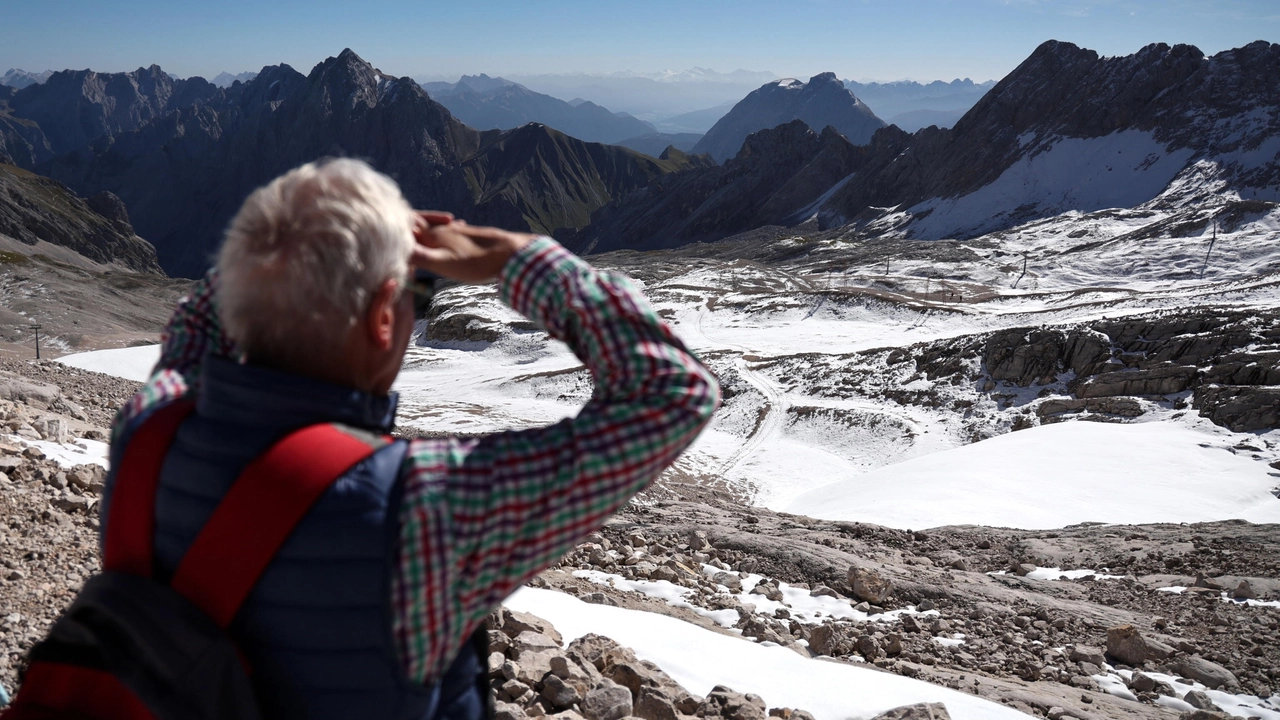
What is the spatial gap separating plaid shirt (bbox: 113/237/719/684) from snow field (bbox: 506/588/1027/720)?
4.31m

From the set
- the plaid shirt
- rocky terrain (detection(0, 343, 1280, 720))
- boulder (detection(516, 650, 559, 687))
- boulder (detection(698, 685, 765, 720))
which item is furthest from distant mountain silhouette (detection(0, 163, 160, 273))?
the plaid shirt

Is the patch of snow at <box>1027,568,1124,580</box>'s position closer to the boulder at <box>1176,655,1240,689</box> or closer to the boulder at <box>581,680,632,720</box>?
the boulder at <box>1176,655,1240,689</box>

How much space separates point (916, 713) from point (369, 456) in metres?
4.84

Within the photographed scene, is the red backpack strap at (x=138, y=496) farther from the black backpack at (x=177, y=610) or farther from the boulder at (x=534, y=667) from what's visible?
the boulder at (x=534, y=667)

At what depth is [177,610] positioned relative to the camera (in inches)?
65.5

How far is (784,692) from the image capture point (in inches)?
225

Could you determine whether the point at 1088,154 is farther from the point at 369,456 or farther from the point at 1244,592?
the point at 369,456

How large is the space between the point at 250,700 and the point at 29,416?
12.3m

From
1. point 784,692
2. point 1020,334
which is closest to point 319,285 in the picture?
point 784,692

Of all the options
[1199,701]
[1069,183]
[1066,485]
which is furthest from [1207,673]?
[1069,183]

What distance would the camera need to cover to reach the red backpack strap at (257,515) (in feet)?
5.31

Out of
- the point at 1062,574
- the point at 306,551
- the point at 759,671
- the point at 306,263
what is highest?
the point at 306,263

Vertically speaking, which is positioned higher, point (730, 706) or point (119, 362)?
point (730, 706)

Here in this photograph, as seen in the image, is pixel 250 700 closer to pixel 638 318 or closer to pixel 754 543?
pixel 638 318
